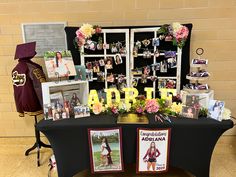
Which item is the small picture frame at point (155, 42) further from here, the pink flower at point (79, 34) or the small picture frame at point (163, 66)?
the pink flower at point (79, 34)

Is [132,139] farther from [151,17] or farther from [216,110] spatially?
[151,17]

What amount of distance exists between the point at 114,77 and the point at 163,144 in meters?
1.01

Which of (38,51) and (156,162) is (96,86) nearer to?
(38,51)

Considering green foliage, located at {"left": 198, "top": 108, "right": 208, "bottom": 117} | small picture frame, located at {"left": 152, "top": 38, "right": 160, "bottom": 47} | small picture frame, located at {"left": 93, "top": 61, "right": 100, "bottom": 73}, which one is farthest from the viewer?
small picture frame, located at {"left": 93, "top": 61, "right": 100, "bottom": 73}

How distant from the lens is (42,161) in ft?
8.86

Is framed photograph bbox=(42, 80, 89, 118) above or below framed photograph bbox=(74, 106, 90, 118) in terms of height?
above

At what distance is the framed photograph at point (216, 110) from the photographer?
1987 millimetres

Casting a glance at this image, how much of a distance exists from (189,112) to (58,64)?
1.31 metres

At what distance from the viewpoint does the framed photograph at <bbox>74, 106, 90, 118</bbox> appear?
6.87ft

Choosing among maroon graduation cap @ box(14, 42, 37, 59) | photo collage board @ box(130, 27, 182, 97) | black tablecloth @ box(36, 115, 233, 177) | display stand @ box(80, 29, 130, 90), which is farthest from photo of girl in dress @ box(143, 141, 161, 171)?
maroon graduation cap @ box(14, 42, 37, 59)

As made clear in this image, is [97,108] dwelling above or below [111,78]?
below

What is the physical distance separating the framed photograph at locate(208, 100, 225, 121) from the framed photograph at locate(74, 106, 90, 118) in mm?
1080

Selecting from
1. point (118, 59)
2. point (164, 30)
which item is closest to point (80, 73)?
point (118, 59)

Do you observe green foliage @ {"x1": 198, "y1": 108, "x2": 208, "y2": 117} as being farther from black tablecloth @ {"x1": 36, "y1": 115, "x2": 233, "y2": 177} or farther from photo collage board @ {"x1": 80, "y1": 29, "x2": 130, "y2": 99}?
photo collage board @ {"x1": 80, "y1": 29, "x2": 130, "y2": 99}
